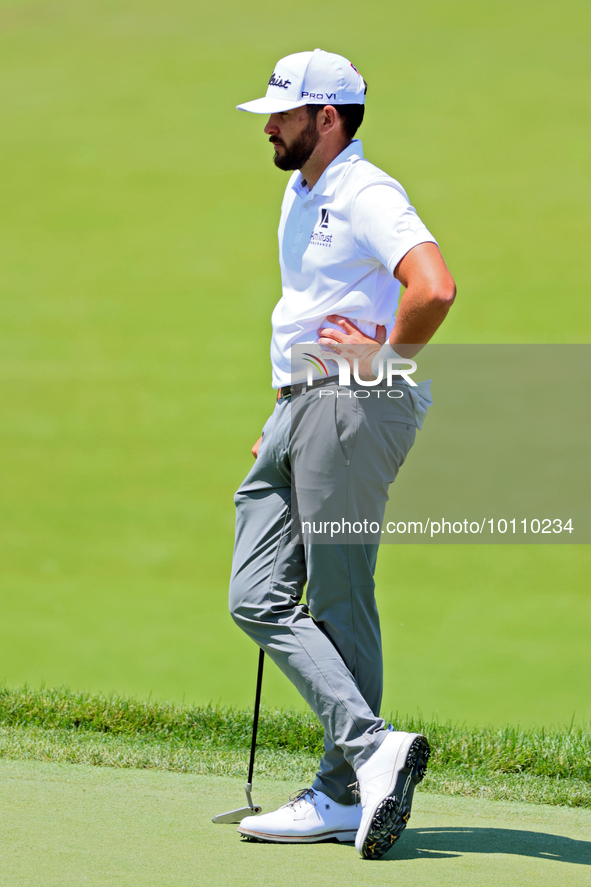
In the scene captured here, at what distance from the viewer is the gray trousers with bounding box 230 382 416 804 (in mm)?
2148

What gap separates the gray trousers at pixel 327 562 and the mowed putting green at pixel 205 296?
167 centimetres

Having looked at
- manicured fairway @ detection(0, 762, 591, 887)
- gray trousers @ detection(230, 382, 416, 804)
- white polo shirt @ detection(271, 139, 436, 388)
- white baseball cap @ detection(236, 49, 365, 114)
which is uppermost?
white baseball cap @ detection(236, 49, 365, 114)

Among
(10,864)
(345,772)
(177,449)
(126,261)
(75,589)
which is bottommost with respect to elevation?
(10,864)

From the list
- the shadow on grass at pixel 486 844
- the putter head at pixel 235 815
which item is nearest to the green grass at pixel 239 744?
the shadow on grass at pixel 486 844

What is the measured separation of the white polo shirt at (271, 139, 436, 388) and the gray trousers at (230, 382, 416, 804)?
0.49 ft

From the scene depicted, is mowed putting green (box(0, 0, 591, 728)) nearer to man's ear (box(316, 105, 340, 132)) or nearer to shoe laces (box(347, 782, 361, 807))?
shoe laces (box(347, 782, 361, 807))

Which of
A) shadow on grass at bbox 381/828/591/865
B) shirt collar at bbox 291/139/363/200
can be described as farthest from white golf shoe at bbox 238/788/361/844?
shirt collar at bbox 291/139/363/200

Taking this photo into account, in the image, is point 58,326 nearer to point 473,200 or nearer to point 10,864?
point 473,200

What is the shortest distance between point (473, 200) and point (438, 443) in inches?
64.6

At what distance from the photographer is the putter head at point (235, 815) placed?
88.4 inches

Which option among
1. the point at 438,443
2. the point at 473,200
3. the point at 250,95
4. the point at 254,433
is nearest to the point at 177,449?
the point at 254,433

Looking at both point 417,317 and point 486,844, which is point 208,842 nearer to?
point 486,844

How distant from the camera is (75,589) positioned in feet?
16.2

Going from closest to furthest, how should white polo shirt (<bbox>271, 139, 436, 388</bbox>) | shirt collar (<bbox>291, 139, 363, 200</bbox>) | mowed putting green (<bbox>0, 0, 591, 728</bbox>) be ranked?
white polo shirt (<bbox>271, 139, 436, 388</bbox>) → shirt collar (<bbox>291, 139, 363, 200</bbox>) → mowed putting green (<bbox>0, 0, 591, 728</bbox>)
